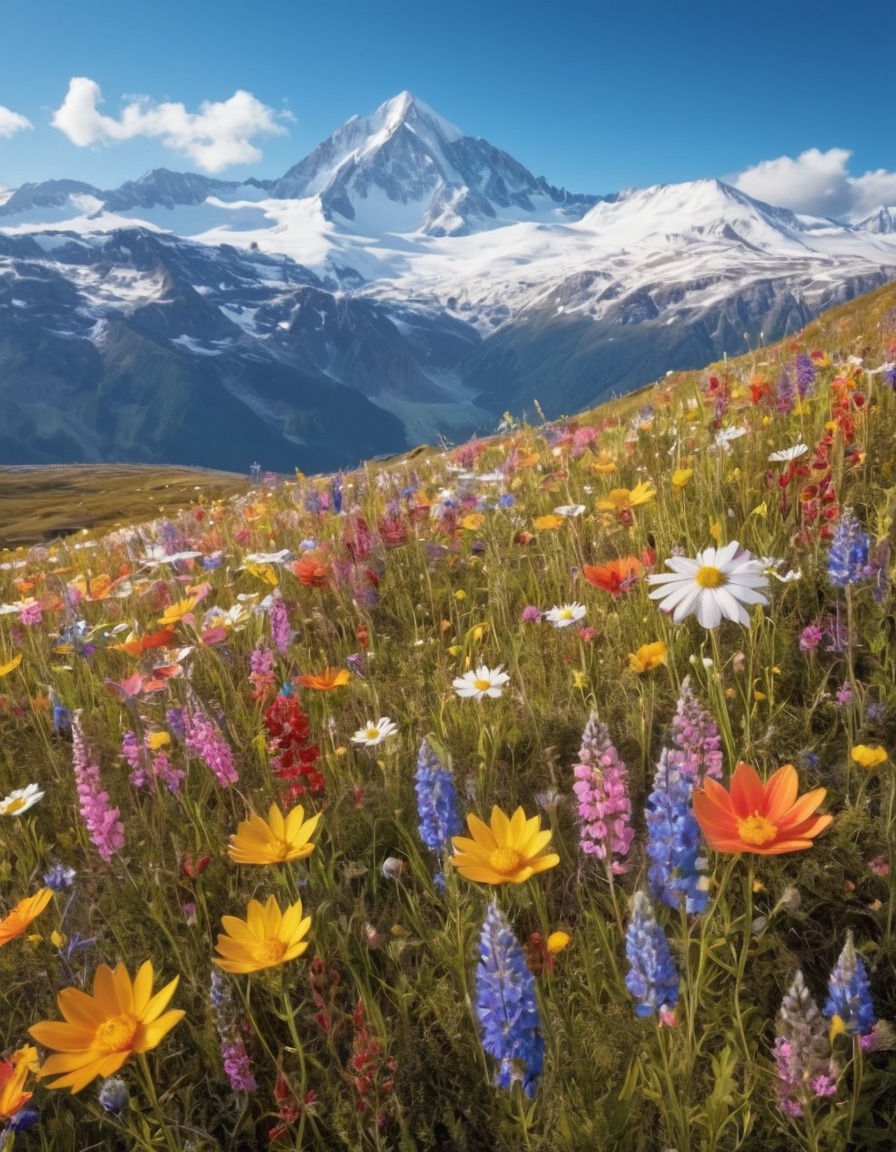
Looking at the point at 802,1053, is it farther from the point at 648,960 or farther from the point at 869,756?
the point at 869,756

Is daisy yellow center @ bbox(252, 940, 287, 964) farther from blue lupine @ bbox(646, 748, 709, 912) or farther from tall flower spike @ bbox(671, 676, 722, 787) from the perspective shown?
tall flower spike @ bbox(671, 676, 722, 787)

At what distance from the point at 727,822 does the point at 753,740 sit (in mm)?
1109

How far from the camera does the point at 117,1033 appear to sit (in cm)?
147

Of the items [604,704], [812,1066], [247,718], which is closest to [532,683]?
[604,704]

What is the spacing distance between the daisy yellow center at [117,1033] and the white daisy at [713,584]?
5.12ft

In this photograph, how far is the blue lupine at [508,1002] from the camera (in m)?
1.35

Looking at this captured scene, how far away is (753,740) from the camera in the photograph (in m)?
2.45

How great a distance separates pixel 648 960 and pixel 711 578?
1.10 meters

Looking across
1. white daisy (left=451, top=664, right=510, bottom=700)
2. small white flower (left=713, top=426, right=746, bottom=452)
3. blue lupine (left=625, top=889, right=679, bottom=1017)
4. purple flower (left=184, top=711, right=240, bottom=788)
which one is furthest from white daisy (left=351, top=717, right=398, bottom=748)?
small white flower (left=713, top=426, right=746, bottom=452)

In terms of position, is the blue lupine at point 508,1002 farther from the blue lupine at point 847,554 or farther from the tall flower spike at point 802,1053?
the blue lupine at point 847,554

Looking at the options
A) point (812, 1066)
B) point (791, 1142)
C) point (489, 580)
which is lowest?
point (791, 1142)

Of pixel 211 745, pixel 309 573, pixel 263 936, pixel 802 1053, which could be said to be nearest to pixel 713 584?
pixel 802 1053

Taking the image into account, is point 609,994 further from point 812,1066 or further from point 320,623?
point 320,623

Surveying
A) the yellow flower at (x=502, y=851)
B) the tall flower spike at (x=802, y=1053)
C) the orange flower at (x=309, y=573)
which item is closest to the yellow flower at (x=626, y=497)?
the orange flower at (x=309, y=573)
